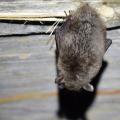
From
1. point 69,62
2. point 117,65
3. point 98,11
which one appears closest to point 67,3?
point 98,11

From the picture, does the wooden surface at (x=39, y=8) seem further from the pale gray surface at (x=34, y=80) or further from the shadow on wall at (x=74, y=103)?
the shadow on wall at (x=74, y=103)

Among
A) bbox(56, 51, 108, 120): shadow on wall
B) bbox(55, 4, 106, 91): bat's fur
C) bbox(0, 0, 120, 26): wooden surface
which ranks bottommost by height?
bbox(56, 51, 108, 120): shadow on wall

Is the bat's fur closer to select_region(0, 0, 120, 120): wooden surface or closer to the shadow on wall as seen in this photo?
select_region(0, 0, 120, 120): wooden surface

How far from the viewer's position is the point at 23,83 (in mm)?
3035

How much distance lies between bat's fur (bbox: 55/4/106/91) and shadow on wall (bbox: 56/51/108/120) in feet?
3.44

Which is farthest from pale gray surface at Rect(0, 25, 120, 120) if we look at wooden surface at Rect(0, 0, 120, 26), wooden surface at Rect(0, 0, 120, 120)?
wooden surface at Rect(0, 0, 120, 26)

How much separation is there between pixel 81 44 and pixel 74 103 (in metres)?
1.56

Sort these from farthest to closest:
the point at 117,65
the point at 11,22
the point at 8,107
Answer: the point at 8,107 < the point at 117,65 < the point at 11,22

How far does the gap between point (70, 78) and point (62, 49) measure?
0.63 ft

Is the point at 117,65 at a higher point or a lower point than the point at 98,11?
lower

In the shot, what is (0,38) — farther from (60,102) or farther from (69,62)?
(60,102)

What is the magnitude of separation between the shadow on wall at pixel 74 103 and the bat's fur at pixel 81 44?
105cm

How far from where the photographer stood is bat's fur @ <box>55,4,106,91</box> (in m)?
2.06

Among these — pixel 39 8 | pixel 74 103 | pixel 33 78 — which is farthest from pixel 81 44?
pixel 74 103
